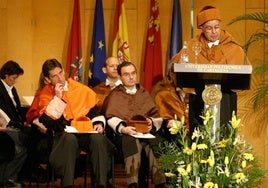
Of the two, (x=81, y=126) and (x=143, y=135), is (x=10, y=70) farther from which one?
(x=143, y=135)

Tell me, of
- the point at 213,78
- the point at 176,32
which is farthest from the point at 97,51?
the point at 213,78

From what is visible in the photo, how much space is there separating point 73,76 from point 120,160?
172 centimetres

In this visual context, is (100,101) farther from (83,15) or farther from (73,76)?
(83,15)

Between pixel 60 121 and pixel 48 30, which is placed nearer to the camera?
pixel 60 121

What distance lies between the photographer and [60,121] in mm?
5445

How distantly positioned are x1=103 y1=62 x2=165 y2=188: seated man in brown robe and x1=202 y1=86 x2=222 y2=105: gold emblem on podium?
1.09 m

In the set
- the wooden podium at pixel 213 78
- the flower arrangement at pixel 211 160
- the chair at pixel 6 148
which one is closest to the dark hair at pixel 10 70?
the chair at pixel 6 148

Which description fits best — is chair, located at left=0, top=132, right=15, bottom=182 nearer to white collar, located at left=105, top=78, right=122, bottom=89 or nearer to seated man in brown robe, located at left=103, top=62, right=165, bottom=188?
seated man in brown robe, located at left=103, top=62, right=165, bottom=188

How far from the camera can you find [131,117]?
569 centimetres

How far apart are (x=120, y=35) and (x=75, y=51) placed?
56cm

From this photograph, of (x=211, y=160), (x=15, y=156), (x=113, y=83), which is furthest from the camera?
(x=113, y=83)

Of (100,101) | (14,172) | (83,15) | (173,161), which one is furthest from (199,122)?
(83,15)

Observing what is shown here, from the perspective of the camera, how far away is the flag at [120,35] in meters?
7.08

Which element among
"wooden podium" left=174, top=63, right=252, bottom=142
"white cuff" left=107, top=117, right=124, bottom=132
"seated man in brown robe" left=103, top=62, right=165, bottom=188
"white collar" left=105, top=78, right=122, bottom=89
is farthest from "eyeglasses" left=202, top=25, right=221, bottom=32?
"white collar" left=105, top=78, right=122, bottom=89
